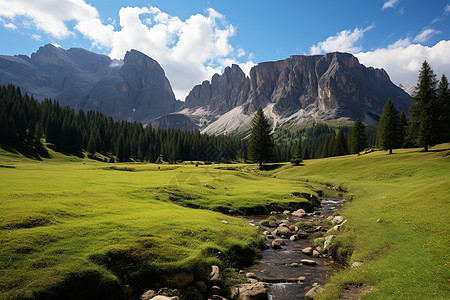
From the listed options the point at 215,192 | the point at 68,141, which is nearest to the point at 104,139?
the point at 68,141

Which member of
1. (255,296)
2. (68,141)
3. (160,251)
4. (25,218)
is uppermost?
(68,141)

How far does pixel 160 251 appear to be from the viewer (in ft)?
42.4

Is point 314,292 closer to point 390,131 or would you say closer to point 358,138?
point 390,131

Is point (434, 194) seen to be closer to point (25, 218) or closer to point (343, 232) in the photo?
point (343, 232)

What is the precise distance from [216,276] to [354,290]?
7.17m

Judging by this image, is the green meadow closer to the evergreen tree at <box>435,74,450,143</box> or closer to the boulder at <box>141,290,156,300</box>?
the boulder at <box>141,290,156,300</box>

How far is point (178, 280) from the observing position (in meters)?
11.8

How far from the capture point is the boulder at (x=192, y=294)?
36.8ft

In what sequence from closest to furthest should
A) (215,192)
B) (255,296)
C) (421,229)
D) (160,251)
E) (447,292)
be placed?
(447,292) < (255,296) < (160,251) < (421,229) < (215,192)

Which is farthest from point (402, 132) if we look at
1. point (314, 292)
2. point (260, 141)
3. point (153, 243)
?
point (153, 243)

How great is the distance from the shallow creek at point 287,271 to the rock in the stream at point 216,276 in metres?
2.71

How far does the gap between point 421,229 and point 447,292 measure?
7812mm

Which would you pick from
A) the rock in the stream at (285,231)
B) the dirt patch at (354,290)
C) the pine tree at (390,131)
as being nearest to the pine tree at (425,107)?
the pine tree at (390,131)

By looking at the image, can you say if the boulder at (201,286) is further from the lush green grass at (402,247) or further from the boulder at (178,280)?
the lush green grass at (402,247)
